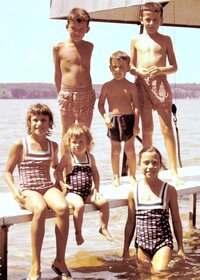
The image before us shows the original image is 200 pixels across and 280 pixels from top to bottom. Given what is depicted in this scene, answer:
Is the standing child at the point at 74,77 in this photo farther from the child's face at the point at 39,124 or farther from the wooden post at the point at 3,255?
the wooden post at the point at 3,255

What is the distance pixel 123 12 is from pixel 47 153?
4268 millimetres

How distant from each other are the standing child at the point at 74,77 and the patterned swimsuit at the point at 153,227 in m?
1.28

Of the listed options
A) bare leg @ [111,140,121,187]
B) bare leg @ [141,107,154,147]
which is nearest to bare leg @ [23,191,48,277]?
bare leg @ [111,140,121,187]

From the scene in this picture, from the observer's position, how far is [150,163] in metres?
5.86

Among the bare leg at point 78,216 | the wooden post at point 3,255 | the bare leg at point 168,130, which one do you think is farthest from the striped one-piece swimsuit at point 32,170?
the bare leg at point 168,130

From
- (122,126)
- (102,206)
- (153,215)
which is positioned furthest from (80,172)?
(122,126)

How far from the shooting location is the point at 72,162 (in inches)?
235

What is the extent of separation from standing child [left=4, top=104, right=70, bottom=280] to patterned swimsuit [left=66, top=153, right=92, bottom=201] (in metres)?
0.22

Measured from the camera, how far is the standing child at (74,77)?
6.73 metres

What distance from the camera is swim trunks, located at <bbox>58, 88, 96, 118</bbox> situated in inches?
265

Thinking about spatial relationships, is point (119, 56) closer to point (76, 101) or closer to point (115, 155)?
point (76, 101)

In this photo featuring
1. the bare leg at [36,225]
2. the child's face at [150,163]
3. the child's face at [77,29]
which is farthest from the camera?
the child's face at [77,29]

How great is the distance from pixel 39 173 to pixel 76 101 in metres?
1.24

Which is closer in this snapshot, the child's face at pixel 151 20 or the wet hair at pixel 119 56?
the wet hair at pixel 119 56
